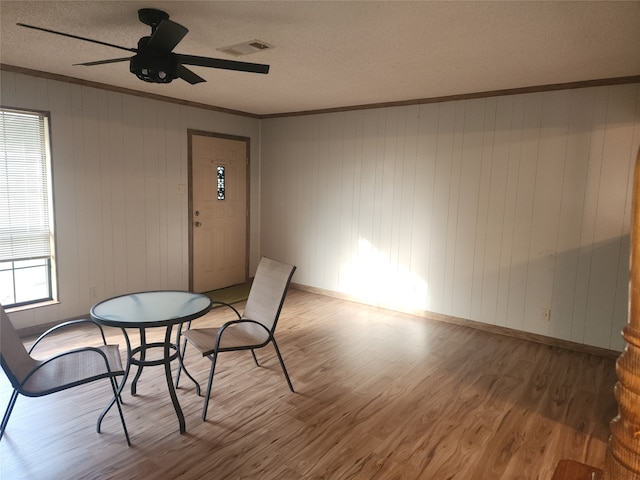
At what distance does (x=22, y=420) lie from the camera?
264cm

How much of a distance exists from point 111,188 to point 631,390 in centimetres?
475

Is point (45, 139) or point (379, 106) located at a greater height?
point (379, 106)

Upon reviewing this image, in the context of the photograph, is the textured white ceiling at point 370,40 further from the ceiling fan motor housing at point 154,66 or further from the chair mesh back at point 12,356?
the chair mesh back at point 12,356

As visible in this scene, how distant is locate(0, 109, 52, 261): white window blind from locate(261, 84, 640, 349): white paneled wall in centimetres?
289

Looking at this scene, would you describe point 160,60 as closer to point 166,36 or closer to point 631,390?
point 166,36

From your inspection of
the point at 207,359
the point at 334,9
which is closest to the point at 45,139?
the point at 207,359

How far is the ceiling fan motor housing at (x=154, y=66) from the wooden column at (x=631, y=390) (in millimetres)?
2377

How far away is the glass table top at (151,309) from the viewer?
2.48 meters

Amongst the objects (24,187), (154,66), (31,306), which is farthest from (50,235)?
(154,66)

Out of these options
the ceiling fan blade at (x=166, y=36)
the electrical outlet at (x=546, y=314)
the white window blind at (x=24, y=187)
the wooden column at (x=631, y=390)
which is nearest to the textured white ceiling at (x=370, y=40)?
the ceiling fan blade at (x=166, y=36)

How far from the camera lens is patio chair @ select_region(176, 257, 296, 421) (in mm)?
2865

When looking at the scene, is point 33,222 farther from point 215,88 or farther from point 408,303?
point 408,303

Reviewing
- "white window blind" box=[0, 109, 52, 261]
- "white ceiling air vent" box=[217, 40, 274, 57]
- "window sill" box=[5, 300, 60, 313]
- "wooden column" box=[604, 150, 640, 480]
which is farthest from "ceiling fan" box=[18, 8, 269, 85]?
"window sill" box=[5, 300, 60, 313]

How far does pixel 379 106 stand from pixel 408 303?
2321 mm
